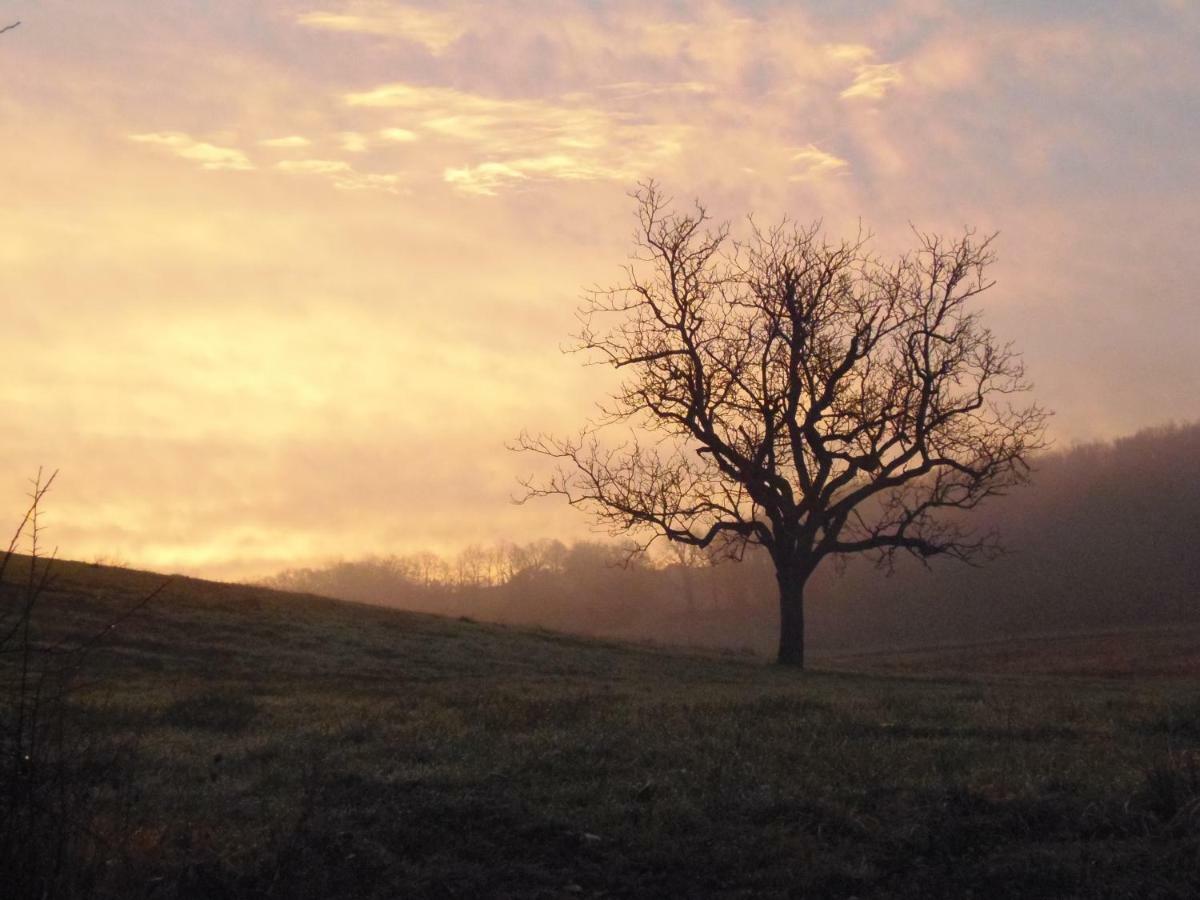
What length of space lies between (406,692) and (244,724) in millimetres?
5153

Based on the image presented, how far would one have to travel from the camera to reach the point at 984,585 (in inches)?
3703

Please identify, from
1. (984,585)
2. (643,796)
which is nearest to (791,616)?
(643,796)

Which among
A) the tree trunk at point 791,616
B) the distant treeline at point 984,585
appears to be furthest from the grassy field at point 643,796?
the distant treeline at point 984,585

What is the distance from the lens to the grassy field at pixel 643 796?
6621 millimetres

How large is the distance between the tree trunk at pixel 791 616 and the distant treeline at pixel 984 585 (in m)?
42.2

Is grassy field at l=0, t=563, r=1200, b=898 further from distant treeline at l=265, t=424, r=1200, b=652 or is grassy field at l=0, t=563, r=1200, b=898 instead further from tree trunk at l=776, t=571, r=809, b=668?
distant treeline at l=265, t=424, r=1200, b=652

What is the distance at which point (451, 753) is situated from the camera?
1014 cm

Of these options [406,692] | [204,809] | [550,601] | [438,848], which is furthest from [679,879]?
[550,601]

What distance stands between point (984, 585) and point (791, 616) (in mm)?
68510

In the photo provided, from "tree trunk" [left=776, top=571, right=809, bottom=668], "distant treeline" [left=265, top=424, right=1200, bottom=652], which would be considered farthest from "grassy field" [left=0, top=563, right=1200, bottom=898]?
"distant treeline" [left=265, top=424, right=1200, bottom=652]

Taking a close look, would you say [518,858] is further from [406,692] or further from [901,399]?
[901,399]

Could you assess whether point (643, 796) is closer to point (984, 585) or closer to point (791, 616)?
point (791, 616)

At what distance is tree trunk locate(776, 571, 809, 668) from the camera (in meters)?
31.3

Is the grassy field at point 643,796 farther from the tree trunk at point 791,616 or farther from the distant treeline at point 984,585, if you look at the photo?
the distant treeline at point 984,585
